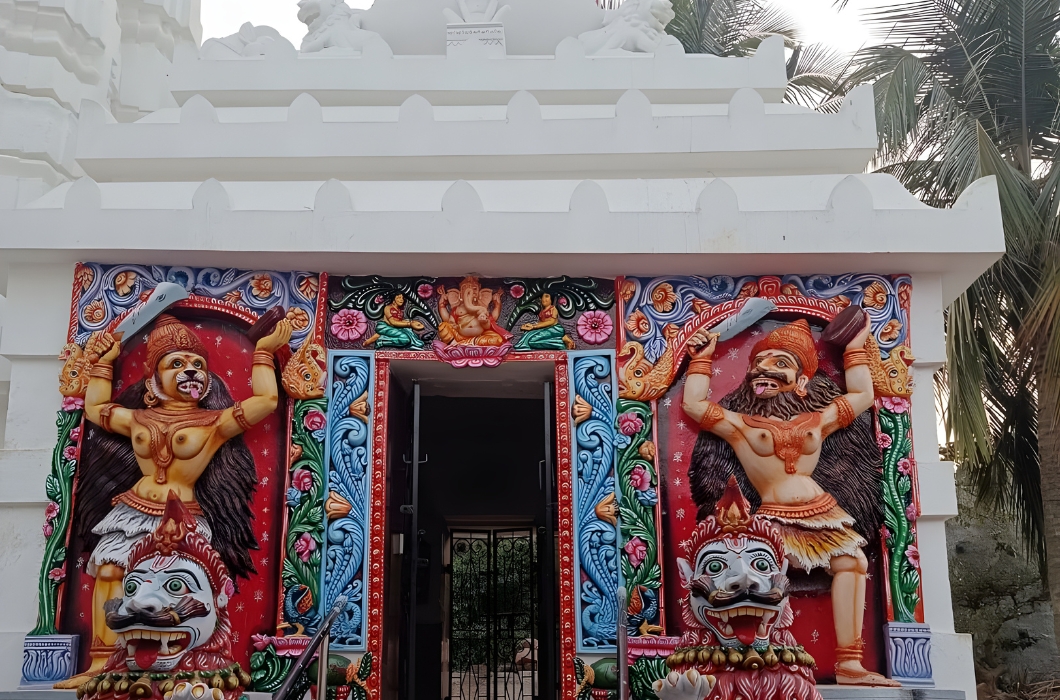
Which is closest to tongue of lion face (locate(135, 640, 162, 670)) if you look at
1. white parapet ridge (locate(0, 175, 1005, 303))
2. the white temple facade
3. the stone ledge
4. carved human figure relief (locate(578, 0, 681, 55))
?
the white temple facade

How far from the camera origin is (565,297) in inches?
261

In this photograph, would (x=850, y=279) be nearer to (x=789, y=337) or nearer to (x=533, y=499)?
(x=789, y=337)

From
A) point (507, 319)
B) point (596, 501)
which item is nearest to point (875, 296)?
point (596, 501)

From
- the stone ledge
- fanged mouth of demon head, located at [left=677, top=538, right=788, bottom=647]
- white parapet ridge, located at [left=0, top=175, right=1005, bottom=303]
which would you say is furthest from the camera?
white parapet ridge, located at [left=0, top=175, right=1005, bottom=303]

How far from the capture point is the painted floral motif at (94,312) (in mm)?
6445

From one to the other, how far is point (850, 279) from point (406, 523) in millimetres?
3339

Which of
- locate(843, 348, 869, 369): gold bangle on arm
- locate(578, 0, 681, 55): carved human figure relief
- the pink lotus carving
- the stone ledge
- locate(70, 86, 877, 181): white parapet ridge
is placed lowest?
the stone ledge

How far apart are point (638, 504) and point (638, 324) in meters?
1.14

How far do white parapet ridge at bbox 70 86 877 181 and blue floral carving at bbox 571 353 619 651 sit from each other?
5.27ft

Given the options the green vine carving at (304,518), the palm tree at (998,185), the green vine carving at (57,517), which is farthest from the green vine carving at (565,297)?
the palm tree at (998,185)

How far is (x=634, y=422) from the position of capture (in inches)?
249

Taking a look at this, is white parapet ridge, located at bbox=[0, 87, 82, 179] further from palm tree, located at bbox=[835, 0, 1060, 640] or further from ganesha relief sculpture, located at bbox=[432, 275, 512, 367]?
palm tree, located at bbox=[835, 0, 1060, 640]

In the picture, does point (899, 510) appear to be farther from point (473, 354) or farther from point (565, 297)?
point (473, 354)

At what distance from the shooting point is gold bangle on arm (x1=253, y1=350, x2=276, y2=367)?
20.6 ft
